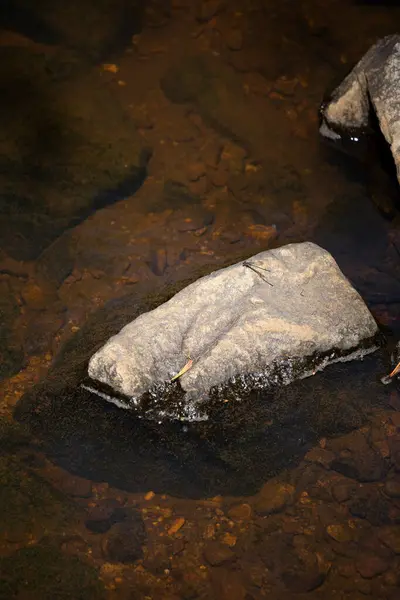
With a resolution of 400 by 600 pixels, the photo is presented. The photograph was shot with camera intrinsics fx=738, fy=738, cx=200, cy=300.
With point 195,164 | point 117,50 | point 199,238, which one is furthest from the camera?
point 117,50

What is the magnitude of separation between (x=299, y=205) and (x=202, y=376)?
160 centimetres

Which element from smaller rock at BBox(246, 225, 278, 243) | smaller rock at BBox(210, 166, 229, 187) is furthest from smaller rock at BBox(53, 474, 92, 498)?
smaller rock at BBox(210, 166, 229, 187)

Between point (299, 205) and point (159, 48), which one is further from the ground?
point (159, 48)

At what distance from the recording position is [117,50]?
18.3 feet

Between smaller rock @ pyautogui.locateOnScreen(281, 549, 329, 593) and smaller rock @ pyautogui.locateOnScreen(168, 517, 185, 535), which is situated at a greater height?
smaller rock @ pyautogui.locateOnScreen(281, 549, 329, 593)

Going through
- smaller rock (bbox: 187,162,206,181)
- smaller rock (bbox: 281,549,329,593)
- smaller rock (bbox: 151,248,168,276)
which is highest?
smaller rock (bbox: 187,162,206,181)

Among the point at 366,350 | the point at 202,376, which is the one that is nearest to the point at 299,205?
the point at 366,350

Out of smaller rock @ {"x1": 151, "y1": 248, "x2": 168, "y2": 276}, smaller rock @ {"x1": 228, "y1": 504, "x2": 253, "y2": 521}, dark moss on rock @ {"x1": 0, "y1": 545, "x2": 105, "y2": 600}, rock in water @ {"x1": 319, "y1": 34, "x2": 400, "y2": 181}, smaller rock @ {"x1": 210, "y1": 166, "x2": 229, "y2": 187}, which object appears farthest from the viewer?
smaller rock @ {"x1": 210, "y1": 166, "x2": 229, "y2": 187}

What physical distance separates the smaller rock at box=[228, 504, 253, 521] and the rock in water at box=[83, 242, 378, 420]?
18.1 inches

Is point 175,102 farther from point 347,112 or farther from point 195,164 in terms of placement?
point 347,112

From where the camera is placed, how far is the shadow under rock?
332 centimetres

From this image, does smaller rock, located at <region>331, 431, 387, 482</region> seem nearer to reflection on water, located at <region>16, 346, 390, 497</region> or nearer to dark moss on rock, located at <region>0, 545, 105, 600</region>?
reflection on water, located at <region>16, 346, 390, 497</region>

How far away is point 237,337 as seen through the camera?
349 cm

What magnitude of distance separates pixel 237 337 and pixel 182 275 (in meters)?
0.78
